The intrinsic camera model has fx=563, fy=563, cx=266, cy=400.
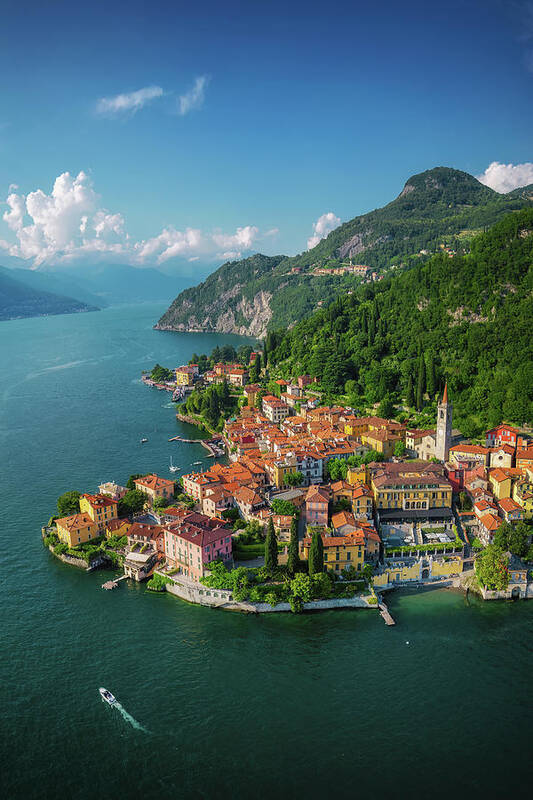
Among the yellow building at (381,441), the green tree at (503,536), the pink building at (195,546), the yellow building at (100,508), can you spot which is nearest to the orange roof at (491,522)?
the green tree at (503,536)

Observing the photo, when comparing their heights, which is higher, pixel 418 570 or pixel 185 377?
pixel 185 377

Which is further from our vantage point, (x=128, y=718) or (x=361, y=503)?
(x=361, y=503)

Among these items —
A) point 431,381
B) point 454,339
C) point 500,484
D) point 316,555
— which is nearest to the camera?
point 316,555

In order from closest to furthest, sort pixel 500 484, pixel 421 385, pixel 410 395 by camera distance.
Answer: pixel 500 484 → pixel 421 385 → pixel 410 395

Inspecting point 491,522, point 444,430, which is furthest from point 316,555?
point 444,430

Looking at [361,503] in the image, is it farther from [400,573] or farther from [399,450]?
[399,450]

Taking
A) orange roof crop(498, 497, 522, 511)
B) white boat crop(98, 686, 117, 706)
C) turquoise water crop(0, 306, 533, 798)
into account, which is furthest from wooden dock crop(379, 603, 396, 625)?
white boat crop(98, 686, 117, 706)

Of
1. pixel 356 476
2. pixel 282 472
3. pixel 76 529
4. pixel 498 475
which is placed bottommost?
pixel 76 529

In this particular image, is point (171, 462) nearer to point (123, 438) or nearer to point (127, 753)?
point (123, 438)
